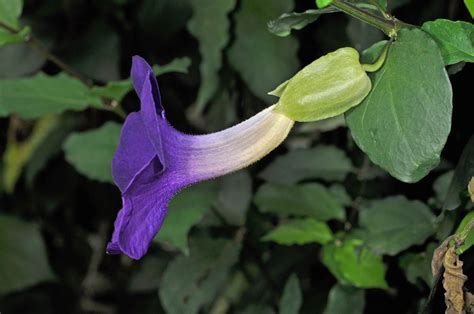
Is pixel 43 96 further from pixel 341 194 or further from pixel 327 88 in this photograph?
pixel 327 88

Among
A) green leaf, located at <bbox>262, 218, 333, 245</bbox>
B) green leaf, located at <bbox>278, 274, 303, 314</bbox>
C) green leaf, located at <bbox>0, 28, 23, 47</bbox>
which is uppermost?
green leaf, located at <bbox>0, 28, 23, 47</bbox>

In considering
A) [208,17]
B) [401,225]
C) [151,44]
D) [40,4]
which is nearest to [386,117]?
[401,225]

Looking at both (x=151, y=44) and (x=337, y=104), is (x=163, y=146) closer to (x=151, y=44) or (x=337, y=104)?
(x=337, y=104)

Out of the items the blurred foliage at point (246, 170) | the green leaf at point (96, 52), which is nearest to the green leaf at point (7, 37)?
the blurred foliage at point (246, 170)

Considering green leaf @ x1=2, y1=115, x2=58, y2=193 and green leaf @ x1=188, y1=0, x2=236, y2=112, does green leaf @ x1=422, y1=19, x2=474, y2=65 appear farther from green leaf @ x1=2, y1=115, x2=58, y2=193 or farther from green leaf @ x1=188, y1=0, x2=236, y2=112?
green leaf @ x1=2, y1=115, x2=58, y2=193

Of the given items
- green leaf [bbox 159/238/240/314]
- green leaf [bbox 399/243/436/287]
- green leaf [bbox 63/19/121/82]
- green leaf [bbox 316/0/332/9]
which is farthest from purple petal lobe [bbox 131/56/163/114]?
green leaf [bbox 63/19/121/82]

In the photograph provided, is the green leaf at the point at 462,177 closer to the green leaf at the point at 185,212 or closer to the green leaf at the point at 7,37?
the green leaf at the point at 185,212

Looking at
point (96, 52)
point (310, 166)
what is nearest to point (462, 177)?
point (310, 166)
